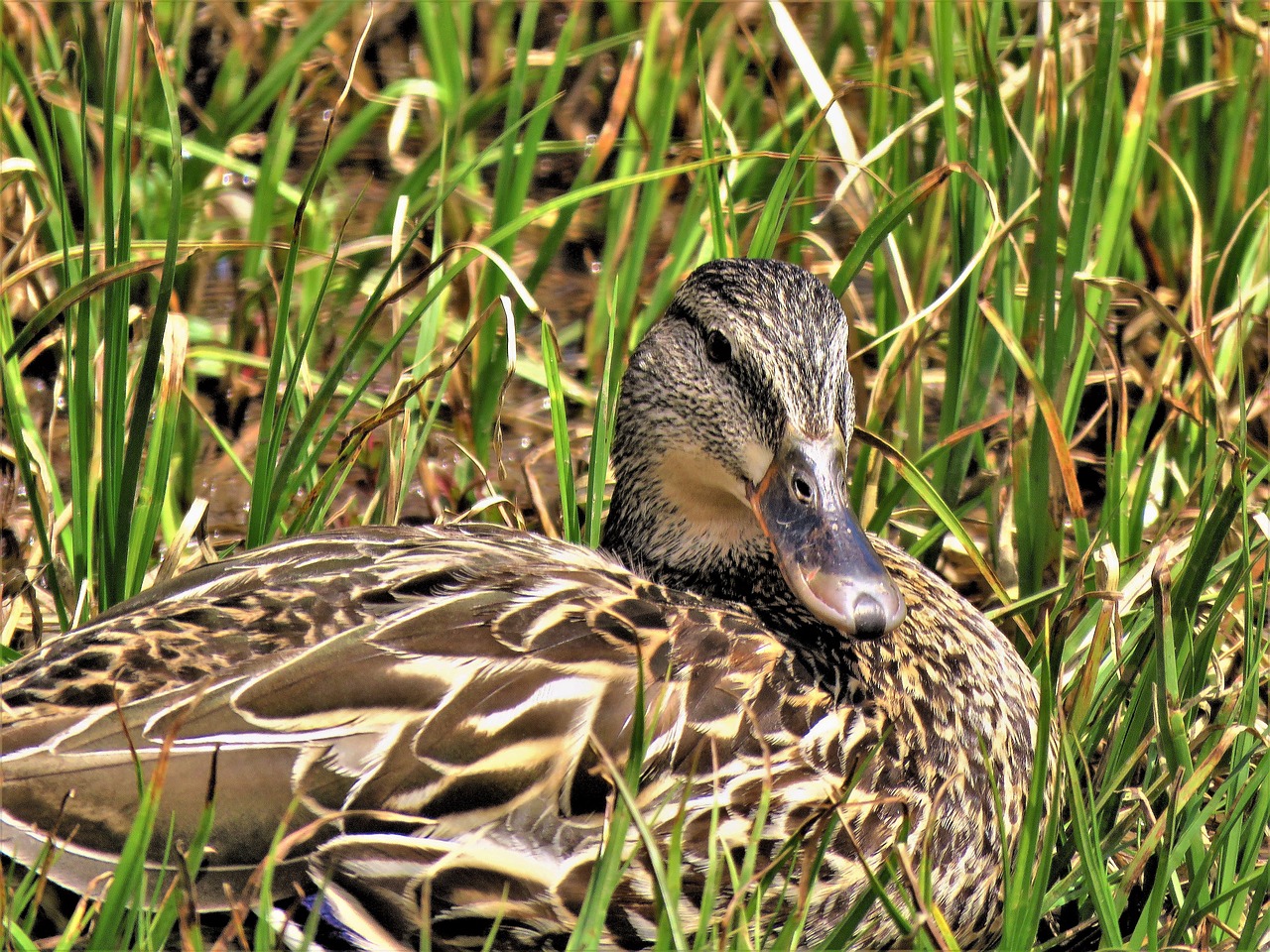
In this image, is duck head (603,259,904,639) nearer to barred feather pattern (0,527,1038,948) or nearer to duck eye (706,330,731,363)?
duck eye (706,330,731,363)

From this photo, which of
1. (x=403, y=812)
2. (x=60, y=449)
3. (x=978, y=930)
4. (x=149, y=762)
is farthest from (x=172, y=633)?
(x=60, y=449)

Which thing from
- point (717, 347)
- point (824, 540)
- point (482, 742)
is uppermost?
point (717, 347)

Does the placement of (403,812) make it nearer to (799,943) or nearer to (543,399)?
(799,943)

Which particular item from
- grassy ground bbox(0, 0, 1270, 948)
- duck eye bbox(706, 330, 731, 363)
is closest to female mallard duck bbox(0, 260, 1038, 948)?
duck eye bbox(706, 330, 731, 363)

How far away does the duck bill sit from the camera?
2.54m

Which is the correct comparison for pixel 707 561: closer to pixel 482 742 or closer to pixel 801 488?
pixel 801 488

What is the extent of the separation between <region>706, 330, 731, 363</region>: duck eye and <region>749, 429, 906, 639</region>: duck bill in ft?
0.74

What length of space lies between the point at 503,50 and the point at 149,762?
121 inches

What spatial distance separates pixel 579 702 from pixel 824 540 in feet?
1.49

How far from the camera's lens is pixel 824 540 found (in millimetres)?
2611

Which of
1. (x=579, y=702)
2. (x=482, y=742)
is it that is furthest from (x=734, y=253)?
(x=482, y=742)

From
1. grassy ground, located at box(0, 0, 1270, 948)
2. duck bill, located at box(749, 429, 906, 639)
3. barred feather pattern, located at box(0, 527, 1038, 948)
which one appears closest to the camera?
barred feather pattern, located at box(0, 527, 1038, 948)

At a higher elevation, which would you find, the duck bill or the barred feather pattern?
the duck bill

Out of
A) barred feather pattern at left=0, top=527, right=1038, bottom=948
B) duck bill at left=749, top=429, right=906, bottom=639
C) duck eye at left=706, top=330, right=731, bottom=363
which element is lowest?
barred feather pattern at left=0, top=527, right=1038, bottom=948
